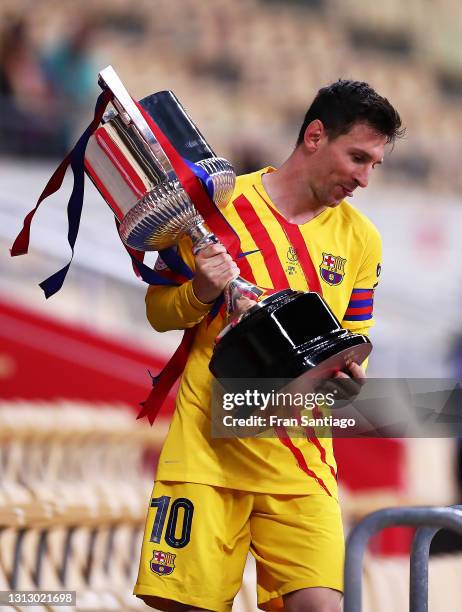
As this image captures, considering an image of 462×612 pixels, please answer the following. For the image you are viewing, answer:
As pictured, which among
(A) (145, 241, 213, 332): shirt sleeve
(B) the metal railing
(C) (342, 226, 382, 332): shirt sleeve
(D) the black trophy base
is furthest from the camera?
(C) (342, 226, 382, 332): shirt sleeve

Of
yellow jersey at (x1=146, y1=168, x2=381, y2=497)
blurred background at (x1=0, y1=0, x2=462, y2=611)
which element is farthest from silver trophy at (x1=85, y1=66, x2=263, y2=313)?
blurred background at (x1=0, y1=0, x2=462, y2=611)

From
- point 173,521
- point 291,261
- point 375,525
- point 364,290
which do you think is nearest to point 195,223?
point 291,261

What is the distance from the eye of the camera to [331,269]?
9.02 feet

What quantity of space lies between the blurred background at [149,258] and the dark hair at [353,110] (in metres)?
0.74

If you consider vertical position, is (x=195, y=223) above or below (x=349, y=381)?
above

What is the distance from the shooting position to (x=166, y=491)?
2666mm

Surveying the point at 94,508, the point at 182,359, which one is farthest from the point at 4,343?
the point at 182,359

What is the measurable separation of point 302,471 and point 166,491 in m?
0.28

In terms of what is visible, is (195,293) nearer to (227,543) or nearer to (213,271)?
(213,271)

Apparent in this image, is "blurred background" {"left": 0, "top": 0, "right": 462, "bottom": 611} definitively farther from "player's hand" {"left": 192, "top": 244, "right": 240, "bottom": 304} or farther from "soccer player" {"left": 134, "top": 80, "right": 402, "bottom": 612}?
"player's hand" {"left": 192, "top": 244, "right": 240, "bottom": 304}

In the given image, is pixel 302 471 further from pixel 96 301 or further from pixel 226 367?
pixel 96 301

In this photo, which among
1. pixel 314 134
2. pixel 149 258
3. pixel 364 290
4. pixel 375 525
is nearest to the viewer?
pixel 375 525

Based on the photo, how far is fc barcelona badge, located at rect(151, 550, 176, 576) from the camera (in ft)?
8.59

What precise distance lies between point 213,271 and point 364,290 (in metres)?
0.49
